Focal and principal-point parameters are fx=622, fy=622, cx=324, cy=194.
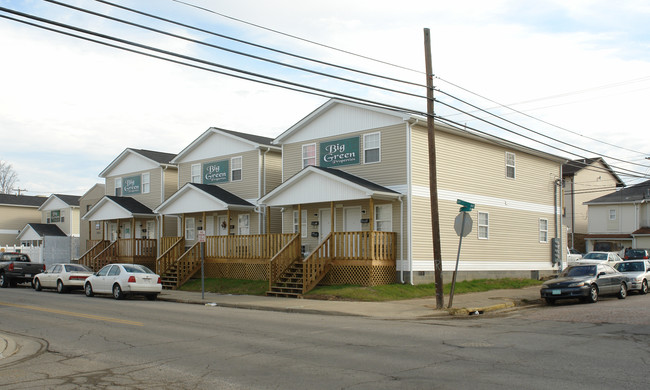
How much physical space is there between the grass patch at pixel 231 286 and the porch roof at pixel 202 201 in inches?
145

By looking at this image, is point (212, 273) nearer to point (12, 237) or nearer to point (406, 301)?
point (406, 301)

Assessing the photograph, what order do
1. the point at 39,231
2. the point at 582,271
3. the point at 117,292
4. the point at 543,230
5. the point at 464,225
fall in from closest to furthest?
the point at 464,225
the point at 582,271
the point at 117,292
the point at 543,230
the point at 39,231

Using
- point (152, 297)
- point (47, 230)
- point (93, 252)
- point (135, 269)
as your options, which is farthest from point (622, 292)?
point (47, 230)

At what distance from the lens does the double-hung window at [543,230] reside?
1304 inches

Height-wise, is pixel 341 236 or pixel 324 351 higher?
pixel 341 236

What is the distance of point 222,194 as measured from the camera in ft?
106

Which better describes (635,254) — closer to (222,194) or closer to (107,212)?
(222,194)

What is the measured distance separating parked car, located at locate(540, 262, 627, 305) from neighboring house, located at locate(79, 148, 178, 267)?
72.6ft

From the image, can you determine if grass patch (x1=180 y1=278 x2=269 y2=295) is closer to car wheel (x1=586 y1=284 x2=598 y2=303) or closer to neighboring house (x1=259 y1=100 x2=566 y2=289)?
neighboring house (x1=259 y1=100 x2=566 y2=289)

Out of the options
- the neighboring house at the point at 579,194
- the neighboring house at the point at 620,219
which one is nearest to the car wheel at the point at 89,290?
the neighboring house at the point at 579,194

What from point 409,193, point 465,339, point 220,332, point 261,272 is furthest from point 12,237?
point 465,339

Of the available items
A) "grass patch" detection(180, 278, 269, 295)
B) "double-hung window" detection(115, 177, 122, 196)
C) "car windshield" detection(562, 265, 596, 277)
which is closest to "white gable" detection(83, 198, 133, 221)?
"double-hung window" detection(115, 177, 122, 196)

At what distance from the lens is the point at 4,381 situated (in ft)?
30.7

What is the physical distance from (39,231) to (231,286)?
127 ft
